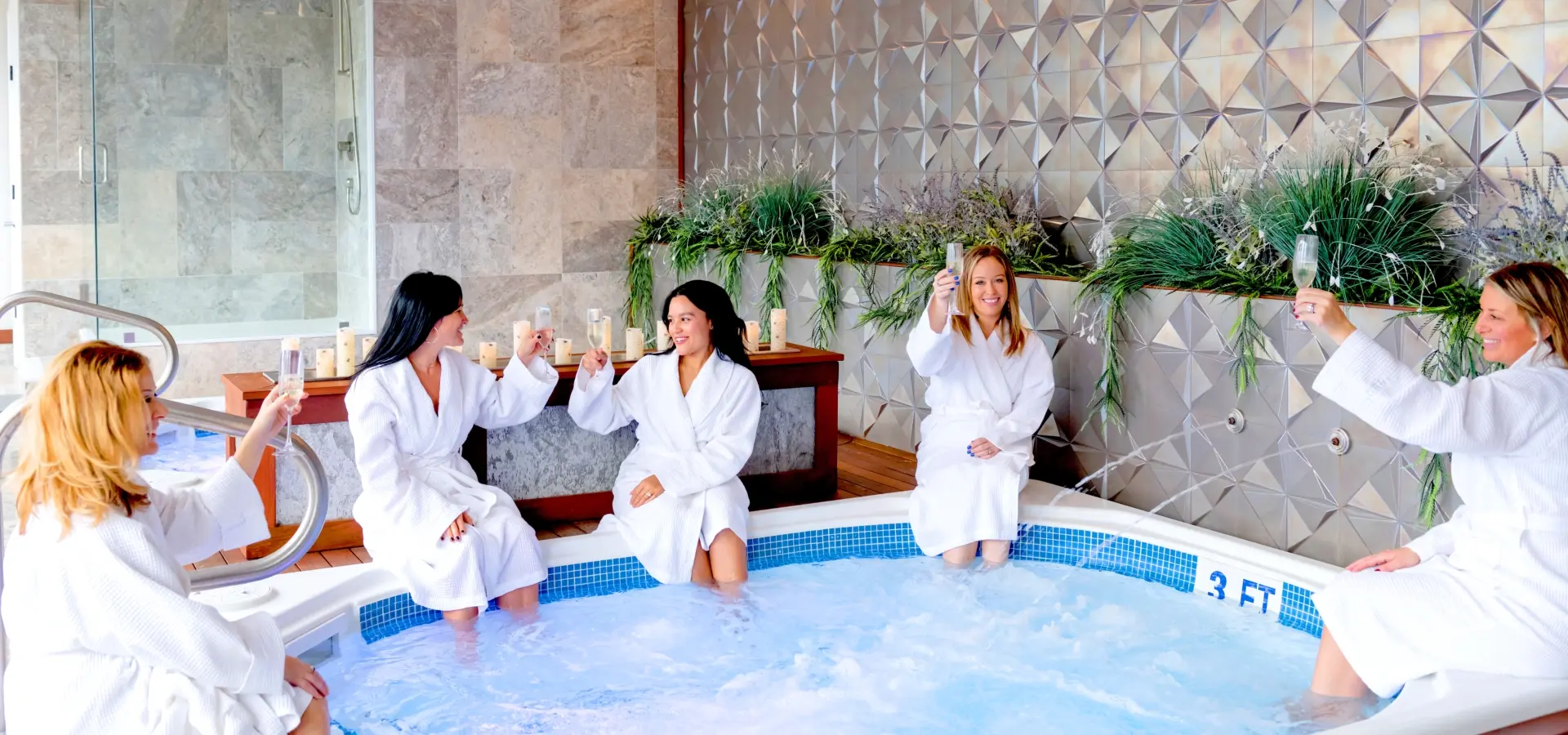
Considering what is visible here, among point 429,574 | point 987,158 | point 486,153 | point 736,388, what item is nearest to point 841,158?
point 987,158

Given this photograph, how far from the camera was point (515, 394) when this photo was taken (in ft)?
13.1

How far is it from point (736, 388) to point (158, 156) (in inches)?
133

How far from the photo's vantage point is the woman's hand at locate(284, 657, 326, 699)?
242cm

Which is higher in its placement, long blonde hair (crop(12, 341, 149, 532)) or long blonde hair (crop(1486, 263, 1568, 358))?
long blonde hair (crop(1486, 263, 1568, 358))

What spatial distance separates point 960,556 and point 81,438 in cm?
258

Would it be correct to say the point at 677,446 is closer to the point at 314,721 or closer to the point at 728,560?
the point at 728,560

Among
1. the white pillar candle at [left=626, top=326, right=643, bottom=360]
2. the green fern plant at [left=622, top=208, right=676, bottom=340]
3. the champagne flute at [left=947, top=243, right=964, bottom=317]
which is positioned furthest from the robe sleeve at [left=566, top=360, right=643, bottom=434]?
the green fern plant at [left=622, top=208, right=676, bottom=340]

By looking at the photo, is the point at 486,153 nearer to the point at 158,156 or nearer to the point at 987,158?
the point at 158,156

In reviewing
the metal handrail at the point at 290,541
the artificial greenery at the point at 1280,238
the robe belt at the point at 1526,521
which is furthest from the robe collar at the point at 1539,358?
the metal handrail at the point at 290,541

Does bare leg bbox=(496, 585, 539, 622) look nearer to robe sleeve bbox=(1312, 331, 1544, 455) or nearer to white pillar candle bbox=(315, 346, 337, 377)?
white pillar candle bbox=(315, 346, 337, 377)

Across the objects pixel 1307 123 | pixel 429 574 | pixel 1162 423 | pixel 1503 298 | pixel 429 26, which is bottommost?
pixel 429 574

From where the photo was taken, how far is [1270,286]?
393 centimetres

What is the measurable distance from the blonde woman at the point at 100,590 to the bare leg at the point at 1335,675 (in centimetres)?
217

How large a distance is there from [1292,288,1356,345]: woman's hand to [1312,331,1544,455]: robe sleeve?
0.03 m
